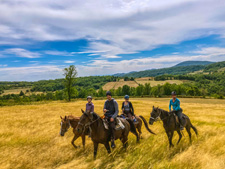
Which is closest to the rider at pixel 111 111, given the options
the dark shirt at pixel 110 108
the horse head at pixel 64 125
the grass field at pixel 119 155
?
the dark shirt at pixel 110 108

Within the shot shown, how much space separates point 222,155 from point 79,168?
22.7 feet

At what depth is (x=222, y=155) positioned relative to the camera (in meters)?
6.92

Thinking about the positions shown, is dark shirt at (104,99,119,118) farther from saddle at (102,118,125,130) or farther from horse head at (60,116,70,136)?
horse head at (60,116,70,136)

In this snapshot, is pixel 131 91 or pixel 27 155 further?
pixel 131 91

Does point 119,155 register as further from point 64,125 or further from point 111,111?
point 64,125

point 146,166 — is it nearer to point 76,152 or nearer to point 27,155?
point 76,152

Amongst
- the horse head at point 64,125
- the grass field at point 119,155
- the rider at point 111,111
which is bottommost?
the grass field at point 119,155

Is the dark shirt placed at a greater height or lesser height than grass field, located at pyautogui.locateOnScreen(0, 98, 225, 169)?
greater

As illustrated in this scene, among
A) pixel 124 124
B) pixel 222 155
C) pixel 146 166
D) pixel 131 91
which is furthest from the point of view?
pixel 131 91

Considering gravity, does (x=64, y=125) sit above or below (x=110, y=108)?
below

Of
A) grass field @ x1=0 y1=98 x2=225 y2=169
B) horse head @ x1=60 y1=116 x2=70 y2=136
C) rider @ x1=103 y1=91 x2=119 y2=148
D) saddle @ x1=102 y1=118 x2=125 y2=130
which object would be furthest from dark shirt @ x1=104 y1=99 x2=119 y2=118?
horse head @ x1=60 y1=116 x2=70 y2=136

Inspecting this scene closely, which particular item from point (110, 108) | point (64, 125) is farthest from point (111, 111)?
point (64, 125)

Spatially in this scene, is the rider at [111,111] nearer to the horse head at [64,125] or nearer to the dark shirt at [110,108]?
the dark shirt at [110,108]

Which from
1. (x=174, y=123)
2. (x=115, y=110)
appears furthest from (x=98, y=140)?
(x=174, y=123)
